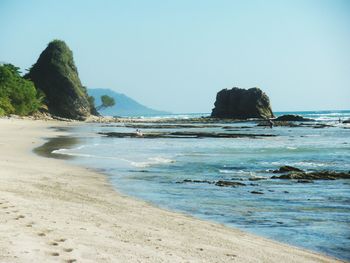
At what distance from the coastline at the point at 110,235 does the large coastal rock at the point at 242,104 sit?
14509 cm

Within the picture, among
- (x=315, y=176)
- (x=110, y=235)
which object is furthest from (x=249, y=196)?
(x=110, y=235)

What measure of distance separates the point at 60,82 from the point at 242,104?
213ft

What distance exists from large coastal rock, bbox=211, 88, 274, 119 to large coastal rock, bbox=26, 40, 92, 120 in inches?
1930

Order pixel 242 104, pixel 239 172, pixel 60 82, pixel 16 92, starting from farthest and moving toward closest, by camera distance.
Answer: pixel 60 82 → pixel 242 104 → pixel 16 92 → pixel 239 172

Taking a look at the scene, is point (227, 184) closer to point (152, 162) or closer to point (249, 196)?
point (249, 196)

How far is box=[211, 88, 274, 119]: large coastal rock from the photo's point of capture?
155 m

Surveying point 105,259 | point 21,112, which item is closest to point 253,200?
point 105,259

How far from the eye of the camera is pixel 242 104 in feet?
518

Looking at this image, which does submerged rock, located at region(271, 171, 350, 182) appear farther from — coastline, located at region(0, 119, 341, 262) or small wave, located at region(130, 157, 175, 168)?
coastline, located at region(0, 119, 341, 262)

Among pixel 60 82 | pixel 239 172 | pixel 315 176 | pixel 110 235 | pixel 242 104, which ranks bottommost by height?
pixel 239 172

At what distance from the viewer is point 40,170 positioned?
19.4m

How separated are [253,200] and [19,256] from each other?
30.5 ft

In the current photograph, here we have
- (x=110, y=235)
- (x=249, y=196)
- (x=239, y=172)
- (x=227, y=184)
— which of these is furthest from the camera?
(x=239, y=172)

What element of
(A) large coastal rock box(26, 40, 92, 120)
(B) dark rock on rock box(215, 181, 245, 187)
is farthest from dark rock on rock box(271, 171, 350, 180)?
(A) large coastal rock box(26, 40, 92, 120)
